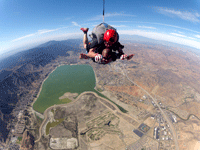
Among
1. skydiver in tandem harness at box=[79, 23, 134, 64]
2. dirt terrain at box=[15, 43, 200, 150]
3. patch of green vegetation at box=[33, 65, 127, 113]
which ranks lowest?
dirt terrain at box=[15, 43, 200, 150]

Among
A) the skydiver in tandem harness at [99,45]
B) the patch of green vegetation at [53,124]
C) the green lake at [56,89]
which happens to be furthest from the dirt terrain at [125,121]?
the skydiver in tandem harness at [99,45]

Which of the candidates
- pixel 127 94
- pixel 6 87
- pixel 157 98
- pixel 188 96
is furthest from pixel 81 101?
pixel 188 96

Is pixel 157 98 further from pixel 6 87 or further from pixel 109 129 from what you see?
pixel 6 87

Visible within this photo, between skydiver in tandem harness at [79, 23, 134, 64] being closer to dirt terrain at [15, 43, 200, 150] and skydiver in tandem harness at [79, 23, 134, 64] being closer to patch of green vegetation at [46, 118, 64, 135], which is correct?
dirt terrain at [15, 43, 200, 150]

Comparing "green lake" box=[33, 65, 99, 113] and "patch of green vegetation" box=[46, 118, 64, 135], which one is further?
"green lake" box=[33, 65, 99, 113]

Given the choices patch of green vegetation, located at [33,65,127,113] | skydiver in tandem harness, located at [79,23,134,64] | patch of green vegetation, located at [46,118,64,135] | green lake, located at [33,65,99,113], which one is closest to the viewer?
skydiver in tandem harness, located at [79,23,134,64]

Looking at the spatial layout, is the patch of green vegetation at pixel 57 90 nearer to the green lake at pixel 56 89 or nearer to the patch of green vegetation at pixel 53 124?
the green lake at pixel 56 89


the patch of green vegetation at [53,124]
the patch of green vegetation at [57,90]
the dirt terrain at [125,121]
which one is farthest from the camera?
the patch of green vegetation at [57,90]

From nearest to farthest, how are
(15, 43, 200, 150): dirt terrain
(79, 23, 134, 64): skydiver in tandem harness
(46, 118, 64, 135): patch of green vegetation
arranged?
(79, 23, 134, 64): skydiver in tandem harness < (15, 43, 200, 150): dirt terrain < (46, 118, 64, 135): patch of green vegetation

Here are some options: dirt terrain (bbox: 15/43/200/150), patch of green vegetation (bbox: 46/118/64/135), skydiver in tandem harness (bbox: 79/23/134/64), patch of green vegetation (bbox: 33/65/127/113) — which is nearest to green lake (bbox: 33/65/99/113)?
patch of green vegetation (bbox: 33/65/127/113)

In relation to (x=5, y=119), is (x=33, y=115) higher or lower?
higher

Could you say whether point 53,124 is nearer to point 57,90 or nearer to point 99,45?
point 57,90
